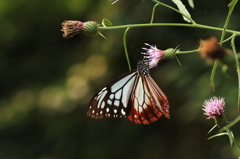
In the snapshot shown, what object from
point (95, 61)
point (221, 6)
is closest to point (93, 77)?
point (95, 61)

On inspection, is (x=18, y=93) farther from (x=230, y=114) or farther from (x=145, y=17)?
(x=230, y=114)

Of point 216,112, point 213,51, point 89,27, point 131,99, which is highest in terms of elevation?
point 89,27

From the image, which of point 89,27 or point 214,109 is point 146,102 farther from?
point 89,27

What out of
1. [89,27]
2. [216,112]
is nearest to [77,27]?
[89,27]

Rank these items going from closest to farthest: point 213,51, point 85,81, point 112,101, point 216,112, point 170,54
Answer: point 213,51
point 170,54
point 216,112
point 112,101
point 85,81

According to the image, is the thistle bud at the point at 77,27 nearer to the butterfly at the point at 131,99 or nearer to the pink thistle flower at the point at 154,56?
the pink thistle flower at the point at 154,56

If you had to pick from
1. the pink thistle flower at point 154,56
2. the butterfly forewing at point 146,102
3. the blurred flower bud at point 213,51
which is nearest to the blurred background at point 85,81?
the butterfly forewing at point 146,102

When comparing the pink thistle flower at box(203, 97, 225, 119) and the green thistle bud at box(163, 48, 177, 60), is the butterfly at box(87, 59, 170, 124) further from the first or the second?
the green thistle bud at box(163, 48, 177, 60)
